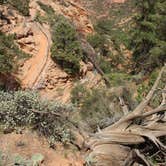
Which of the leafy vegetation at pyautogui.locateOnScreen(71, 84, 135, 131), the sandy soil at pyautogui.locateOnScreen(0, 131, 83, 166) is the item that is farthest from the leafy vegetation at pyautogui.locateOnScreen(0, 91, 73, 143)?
the leafy vegetation at pyautogui.locateOnScreen(71, 84, 135, 131)

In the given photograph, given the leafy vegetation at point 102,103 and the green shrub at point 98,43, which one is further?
the green shrub at point 98,43

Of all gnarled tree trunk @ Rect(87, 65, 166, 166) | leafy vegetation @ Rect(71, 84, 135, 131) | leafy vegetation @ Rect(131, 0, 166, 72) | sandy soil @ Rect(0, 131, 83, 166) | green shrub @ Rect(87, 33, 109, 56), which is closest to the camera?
sandy soil @ Rect(0, 131, 83, 166)

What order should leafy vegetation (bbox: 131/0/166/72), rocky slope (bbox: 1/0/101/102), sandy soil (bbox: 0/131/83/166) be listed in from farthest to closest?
leafy vegetation (bbox: 131/0/166/72) < rocky slope (bbox: 1/0/101/102) < sandy soil (bbox: 0/131/83/166)

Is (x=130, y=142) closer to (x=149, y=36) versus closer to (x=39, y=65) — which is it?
(x=39, y=65)

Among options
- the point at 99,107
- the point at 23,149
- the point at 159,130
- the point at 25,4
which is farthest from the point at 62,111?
the point at 25,4

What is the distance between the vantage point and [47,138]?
10906mm

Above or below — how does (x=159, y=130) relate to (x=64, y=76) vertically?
above

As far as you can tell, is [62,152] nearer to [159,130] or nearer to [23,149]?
[23,149]

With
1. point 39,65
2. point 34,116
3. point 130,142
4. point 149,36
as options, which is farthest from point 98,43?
point 34,116

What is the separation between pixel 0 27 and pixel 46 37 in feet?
10.9

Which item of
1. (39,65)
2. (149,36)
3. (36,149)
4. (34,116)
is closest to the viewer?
(36,149)

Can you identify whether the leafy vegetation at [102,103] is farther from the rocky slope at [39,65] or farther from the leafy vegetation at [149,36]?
the leafy vegetation at [149,36]

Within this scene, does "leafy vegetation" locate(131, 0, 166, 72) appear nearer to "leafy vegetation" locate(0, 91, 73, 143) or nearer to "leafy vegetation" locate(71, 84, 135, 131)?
"leafy vegetation" locate(71, 84, 135, 131)

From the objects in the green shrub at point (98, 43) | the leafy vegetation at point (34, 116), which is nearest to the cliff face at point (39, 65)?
the green shrub at point (98, 43)
